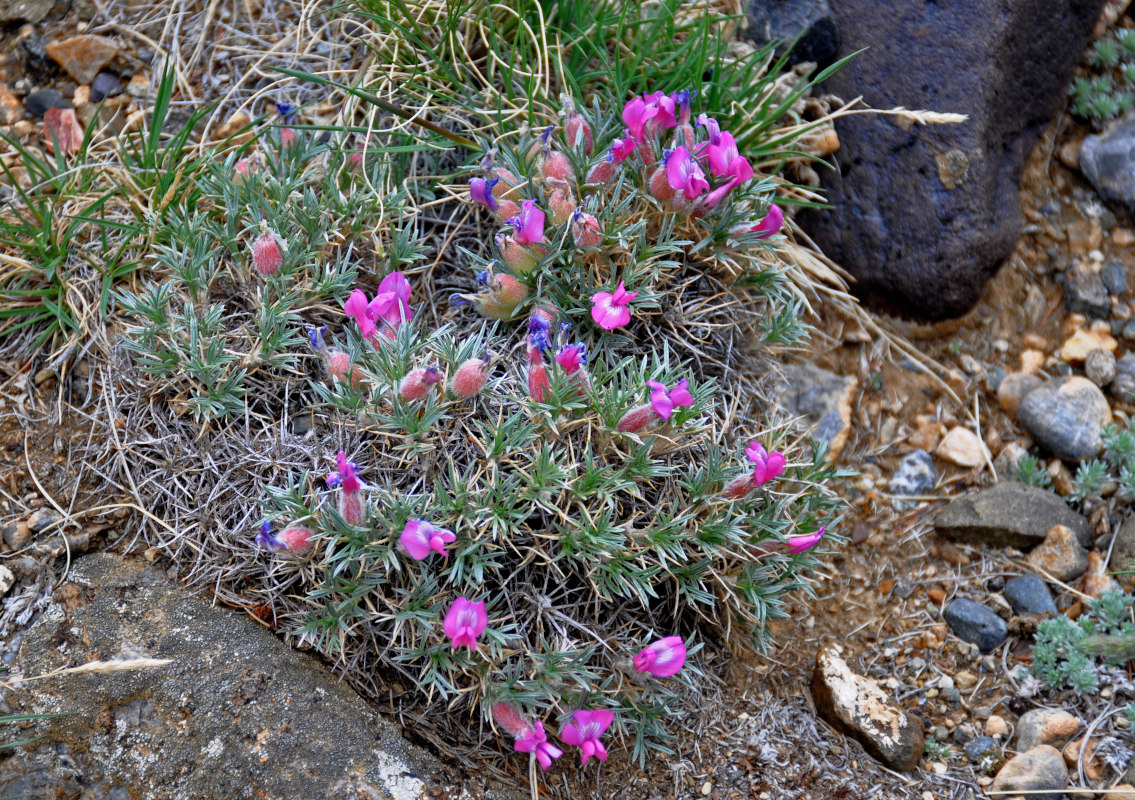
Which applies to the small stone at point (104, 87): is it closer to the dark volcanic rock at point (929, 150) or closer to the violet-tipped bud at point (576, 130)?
the violet-tipped bud at point (576, 130)

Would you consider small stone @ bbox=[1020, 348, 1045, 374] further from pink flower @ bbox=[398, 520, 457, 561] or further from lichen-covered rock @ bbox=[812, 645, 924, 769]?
pink flower @ bbox=[398, 520, 457, 561]

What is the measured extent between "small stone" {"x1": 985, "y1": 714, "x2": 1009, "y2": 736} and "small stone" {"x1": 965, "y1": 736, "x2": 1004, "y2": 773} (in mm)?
25

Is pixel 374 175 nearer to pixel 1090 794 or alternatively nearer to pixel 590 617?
pixel 590 617

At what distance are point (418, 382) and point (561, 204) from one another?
0.65m

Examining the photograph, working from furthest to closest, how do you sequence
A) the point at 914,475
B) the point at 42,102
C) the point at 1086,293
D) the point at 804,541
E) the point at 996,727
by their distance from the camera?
the point at 1086,293, the point at 914,475, the point at 42,102, the point at 996,727, the point at 804,541

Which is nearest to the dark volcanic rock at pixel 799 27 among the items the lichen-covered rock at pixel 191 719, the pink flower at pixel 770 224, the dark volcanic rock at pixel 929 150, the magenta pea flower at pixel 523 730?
the dark volcanic rock at pixel 929 150

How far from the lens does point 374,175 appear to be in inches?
106

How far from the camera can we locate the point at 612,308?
2271 mm

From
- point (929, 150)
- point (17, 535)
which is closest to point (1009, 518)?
point (929, 150)

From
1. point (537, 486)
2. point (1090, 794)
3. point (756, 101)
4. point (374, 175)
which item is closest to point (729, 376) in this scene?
point (537, 486)

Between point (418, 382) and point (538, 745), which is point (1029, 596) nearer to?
point (538, 745)

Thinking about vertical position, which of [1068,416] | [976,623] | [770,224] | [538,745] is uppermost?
[770,224]

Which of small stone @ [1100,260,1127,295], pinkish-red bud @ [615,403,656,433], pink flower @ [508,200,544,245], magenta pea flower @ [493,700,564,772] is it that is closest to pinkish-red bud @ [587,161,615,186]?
pink flower @ [508,200,544,245]

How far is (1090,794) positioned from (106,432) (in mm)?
2814
